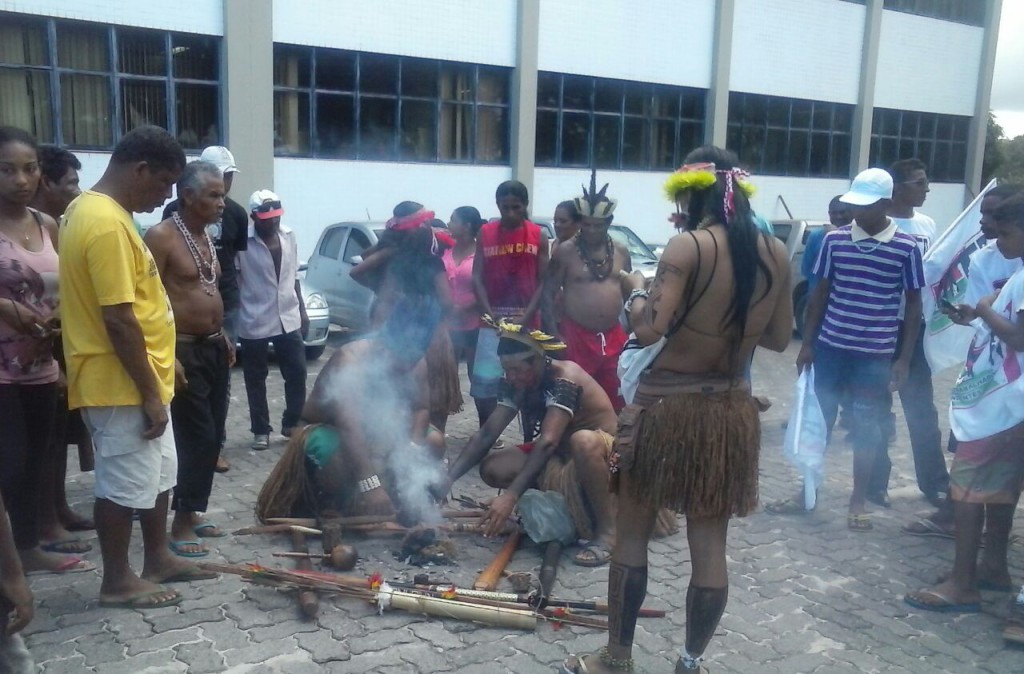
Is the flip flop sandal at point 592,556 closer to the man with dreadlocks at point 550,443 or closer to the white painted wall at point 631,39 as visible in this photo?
the man with dreadlocks at point 550,443

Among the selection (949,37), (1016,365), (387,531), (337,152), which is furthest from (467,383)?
(949,37)

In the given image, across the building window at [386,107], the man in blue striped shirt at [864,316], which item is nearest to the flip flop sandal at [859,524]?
the man in blue striped shirt at [864,316]

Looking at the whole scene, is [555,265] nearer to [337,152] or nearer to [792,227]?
[792,227]

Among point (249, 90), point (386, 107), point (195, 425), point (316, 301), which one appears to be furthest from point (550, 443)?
point (386, 107)

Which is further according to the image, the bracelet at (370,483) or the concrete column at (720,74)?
the concrete column at (720,74)

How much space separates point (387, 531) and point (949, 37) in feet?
79.0

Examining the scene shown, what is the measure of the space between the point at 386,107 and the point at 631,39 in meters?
5.51

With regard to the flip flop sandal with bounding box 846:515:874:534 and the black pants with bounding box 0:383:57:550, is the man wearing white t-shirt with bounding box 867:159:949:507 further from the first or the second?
the black pants with bounding box 0:383:57:550

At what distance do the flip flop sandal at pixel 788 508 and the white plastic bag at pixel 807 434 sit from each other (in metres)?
0.15

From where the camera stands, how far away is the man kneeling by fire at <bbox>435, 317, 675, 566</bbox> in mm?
4422

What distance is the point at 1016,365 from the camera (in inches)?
153

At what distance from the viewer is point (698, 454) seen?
122 inches

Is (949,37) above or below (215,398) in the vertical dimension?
above

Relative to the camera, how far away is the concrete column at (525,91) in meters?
16.3
